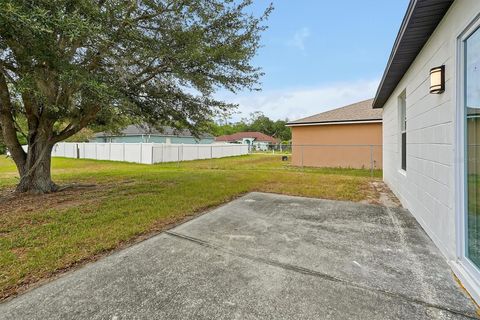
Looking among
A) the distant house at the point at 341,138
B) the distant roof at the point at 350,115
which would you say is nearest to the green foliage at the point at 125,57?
the distant roof at the point at 350,115

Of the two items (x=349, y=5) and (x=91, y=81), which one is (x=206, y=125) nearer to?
(x=91, y=81)

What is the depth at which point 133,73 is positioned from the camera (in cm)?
551

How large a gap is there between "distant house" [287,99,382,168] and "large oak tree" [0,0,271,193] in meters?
8.23

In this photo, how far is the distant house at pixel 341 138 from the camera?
12.3 metres

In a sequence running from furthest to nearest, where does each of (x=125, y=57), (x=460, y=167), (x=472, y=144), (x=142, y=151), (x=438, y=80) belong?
1. (x=142, y=151)
2. (x=125, y=57)
3. (x=438, y=80)
4. (x=460, y=167)
5. (x=472, y=144)

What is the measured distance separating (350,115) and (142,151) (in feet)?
44.7

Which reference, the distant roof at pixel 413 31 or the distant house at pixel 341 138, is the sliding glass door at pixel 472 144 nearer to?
the distant roof at pixel 413 31

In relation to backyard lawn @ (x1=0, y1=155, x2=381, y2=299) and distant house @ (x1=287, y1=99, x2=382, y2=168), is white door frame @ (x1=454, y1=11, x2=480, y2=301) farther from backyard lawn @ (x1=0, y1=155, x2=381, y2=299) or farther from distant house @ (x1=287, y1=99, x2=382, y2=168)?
distant house @ (x1=287, y1=99, x2=382, y2=168)

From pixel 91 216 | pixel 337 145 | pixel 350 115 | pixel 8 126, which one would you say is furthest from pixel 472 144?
pixel 350 115

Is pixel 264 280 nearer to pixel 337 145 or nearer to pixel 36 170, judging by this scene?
pixel 36 170

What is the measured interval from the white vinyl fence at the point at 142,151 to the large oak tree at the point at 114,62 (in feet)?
32.9

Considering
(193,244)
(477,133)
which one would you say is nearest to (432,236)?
(477,133)

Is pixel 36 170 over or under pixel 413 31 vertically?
under

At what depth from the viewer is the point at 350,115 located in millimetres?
13250
